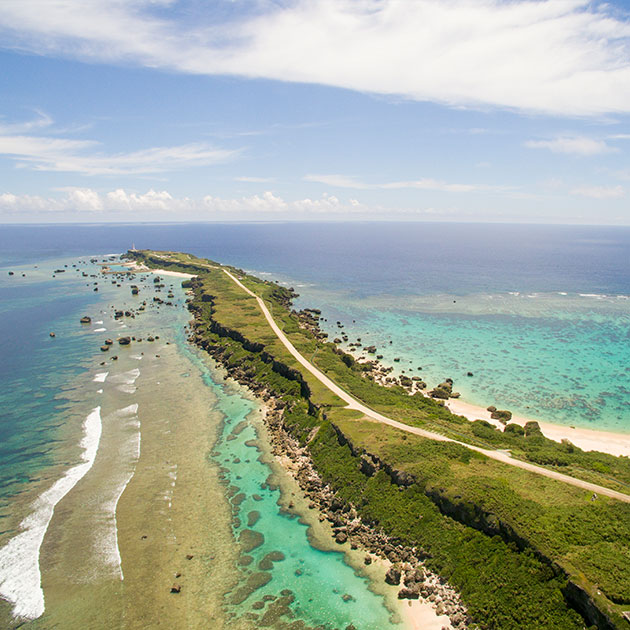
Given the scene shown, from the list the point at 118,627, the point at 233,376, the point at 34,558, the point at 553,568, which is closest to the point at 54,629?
the point at 118,627

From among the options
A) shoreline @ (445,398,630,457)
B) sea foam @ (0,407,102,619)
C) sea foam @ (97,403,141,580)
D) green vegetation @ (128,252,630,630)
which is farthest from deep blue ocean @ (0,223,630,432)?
sea foam @ (0,407,102,619)

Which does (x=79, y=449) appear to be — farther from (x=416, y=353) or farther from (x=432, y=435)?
(x=416, y=353)

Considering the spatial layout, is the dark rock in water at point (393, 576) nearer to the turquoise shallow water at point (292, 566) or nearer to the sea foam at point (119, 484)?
the turquoise shallow water at point (292, 566)

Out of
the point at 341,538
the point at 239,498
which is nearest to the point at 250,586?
the point at 341,538

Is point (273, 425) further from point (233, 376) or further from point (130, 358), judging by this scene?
point (130, 358)

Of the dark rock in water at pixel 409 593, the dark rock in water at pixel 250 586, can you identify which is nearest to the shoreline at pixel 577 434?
the dark rock in water at pixel 409 593
